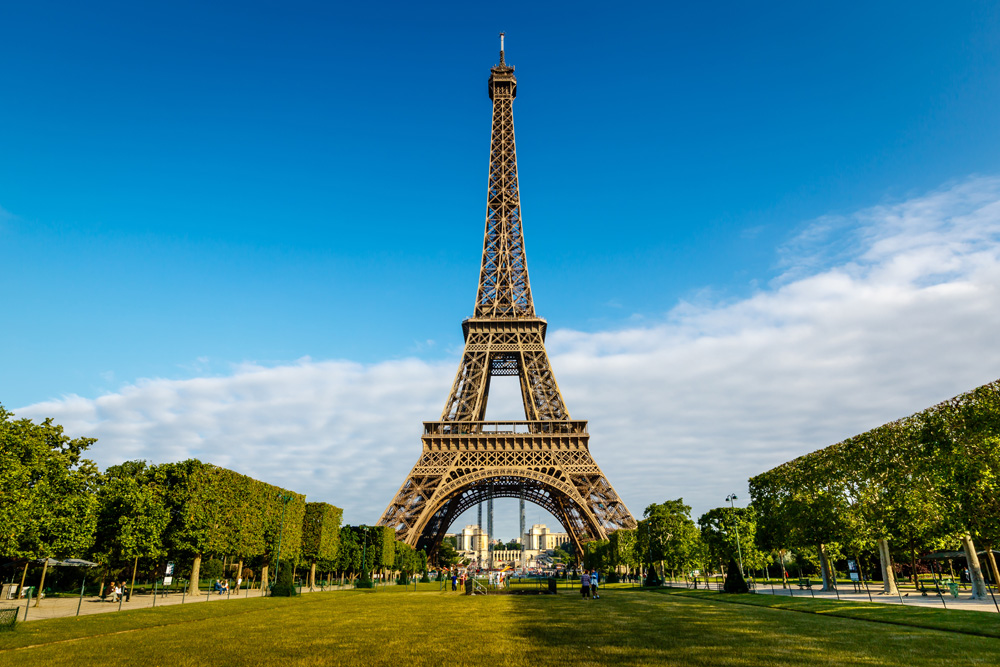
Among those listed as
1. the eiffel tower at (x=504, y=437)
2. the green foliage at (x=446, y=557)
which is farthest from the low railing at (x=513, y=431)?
the green foliage at (x=446, y=557)

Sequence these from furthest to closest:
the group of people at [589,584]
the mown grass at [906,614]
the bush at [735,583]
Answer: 1. the bush at [735,583]
2. the group of people at [589,584]
3. the mown grass at [906,614]

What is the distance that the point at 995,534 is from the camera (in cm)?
2358

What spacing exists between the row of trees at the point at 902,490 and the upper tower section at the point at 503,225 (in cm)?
3442

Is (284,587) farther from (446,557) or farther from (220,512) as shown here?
(446,557)

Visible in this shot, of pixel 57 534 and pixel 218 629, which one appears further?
pixel 57 534

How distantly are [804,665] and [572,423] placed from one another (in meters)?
49.2

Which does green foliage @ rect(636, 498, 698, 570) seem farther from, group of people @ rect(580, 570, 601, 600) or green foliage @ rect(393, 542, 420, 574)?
green foliage @ rect(393, 542, 420, 574)

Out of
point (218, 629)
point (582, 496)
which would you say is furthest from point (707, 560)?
point (218, 629)

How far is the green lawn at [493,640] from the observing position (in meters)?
12.8

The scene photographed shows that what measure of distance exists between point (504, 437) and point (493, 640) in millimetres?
44242

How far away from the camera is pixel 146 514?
38656mm

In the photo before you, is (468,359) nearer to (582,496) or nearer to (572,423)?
(572,423)

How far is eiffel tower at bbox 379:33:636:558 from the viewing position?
56.9 m

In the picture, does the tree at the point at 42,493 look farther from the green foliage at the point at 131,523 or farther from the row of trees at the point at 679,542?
the row of trees at the point at 679,542
